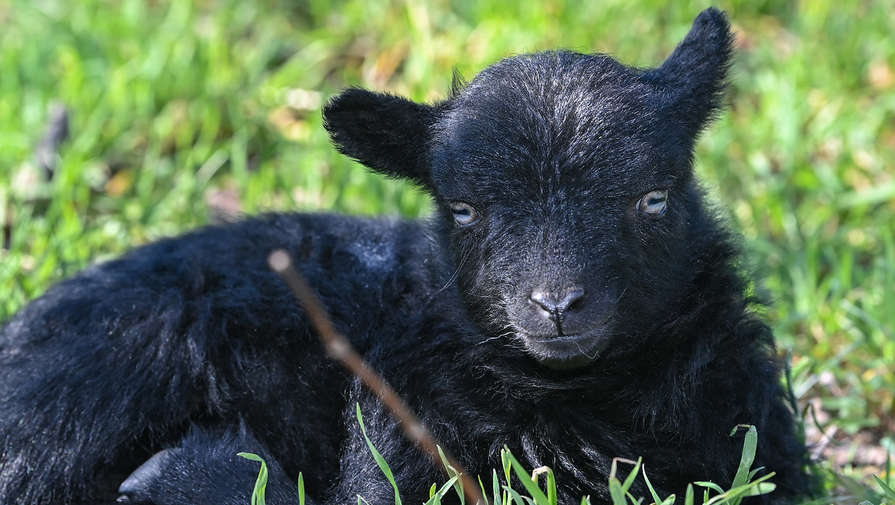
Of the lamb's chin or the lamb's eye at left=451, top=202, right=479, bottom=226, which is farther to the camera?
the lamb's eye at left=451, top=202, right=479, bottom=226

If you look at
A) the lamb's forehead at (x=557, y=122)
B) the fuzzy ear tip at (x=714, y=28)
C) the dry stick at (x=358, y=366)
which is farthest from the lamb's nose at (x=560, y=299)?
the fuzzy ear tip at (x=714, y=28)

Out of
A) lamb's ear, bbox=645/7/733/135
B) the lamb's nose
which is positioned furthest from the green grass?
lamb's ear, bbox=645/7/733/135

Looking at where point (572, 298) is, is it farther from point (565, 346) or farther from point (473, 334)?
point (473, 334)

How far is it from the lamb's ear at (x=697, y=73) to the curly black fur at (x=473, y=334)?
1 centimetres

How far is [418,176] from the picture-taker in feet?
16.4

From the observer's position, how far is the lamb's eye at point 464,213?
4.58 meters

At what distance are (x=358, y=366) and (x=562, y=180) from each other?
Result: 3.89ft

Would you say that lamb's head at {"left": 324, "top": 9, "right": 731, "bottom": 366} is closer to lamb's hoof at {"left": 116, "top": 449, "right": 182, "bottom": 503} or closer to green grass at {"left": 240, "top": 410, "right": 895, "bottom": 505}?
green grass at {"left": 240, "top": 410, "right": 895, "bottom": 505}

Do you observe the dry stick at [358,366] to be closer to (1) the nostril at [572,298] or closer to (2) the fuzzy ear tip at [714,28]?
(1) the nostril at [572,298]

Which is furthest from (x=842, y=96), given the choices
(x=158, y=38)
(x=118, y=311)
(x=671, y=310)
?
(x=118, y=311)

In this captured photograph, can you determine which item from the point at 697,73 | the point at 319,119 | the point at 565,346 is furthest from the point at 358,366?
the point at 319,119

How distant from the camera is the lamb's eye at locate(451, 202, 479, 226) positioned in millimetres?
4582

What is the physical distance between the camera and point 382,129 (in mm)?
4934

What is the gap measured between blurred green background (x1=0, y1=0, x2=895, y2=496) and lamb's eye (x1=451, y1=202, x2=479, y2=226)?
2704 mm
